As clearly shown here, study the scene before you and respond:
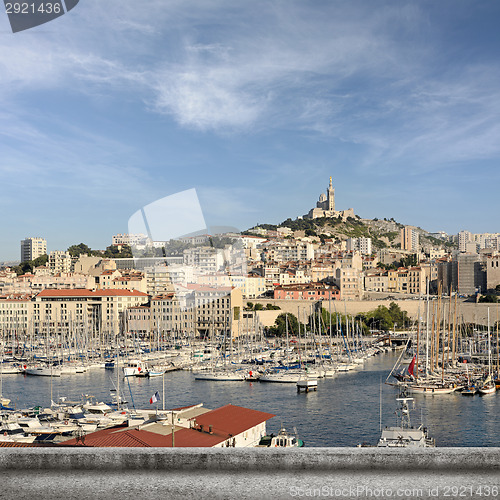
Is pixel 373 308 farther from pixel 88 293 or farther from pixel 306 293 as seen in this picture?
pixel 88 293

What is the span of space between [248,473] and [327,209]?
156 feet

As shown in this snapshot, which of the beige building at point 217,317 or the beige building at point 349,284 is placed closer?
the beige building at point 217,317

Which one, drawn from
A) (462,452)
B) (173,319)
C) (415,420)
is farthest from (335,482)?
(173,319)

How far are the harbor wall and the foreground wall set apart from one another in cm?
1791

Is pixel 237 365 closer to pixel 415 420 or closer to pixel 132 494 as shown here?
pixel 415 420

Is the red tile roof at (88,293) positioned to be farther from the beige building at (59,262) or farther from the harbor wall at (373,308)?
the beige building at (59,262)

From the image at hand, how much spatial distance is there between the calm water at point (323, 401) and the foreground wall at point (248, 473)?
5.40 meters

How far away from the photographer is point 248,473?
0.92 metres

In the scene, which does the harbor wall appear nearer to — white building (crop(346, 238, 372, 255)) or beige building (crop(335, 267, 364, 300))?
beige building (crop(335, 267, 364, 300))

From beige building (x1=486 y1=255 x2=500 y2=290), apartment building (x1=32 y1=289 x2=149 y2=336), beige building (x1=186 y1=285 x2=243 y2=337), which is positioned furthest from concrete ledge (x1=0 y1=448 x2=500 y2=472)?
beige building (x1=486 y1=255 x2=500 y2=290)

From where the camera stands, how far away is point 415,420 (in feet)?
24.0

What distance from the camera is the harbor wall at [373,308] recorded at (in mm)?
19203

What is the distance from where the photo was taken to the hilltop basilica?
45719 millimetres

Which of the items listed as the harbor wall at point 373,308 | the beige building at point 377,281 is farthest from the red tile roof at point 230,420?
the beige building at point 377,281
